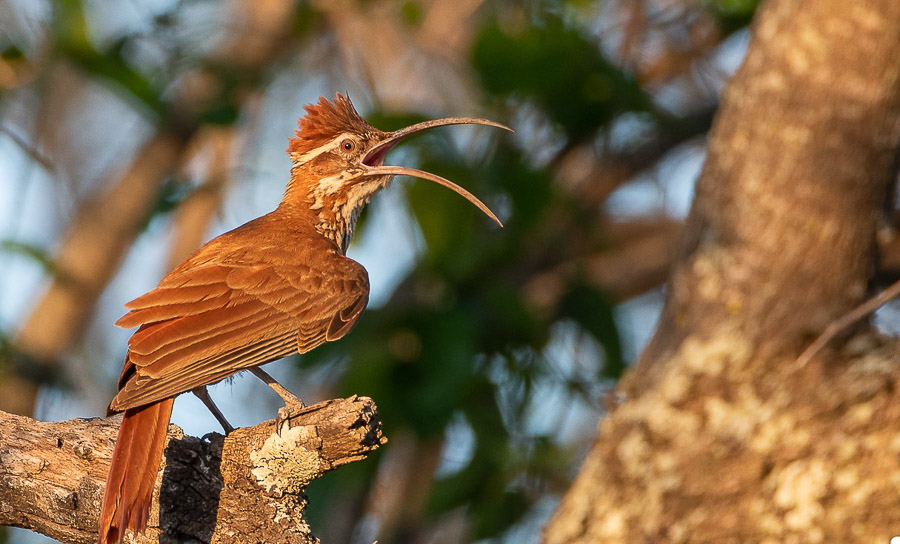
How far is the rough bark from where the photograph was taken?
3.27 m

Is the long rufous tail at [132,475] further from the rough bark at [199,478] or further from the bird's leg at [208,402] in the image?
the bird's leg at [208,402]

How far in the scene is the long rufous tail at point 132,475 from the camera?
3148 millimetres

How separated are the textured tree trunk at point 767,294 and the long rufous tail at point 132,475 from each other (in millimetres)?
2040

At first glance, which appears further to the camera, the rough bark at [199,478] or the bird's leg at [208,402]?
the bird's leg at [208,402]

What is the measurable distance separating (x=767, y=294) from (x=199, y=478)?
2535mm

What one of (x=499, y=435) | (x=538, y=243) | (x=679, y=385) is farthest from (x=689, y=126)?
(x=679, y=385)

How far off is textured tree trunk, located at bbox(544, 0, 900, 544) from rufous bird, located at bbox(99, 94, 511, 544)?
4.46ft

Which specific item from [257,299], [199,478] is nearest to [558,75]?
[257,299]

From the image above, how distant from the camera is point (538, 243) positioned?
7352 millimetres

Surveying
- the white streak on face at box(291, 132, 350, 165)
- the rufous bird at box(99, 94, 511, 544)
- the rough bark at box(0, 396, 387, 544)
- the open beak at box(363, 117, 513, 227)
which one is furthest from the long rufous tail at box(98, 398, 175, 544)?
the white streak on face at box(291, 132, 350, 165)

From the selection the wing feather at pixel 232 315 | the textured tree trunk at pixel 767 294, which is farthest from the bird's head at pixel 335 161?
the textured tree trunk at pixel 767 294

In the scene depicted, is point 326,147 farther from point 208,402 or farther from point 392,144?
point 208,402

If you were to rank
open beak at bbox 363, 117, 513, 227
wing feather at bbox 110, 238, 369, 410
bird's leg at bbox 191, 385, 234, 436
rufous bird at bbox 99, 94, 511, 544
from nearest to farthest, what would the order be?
rufous bird at bbox 99, 94, 511, 544
wing feather at bbox 110, 238, 369, 410
bird's leg at bbox 191, 385, 234, 436
open beak at bbox 363, 117, 513, 227

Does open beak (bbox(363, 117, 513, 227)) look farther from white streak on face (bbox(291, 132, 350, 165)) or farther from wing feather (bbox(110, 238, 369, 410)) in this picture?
wing feather (bbox(110, 238, 369, 410))
